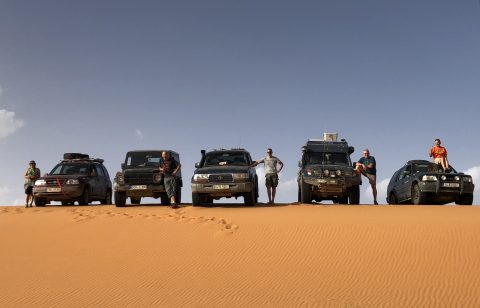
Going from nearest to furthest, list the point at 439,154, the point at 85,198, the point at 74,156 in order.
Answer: the point at 439,154 < the point at 85,198 < the point at 74,156

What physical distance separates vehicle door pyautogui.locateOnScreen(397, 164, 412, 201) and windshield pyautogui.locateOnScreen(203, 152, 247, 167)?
552 centimetres

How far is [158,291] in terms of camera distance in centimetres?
730

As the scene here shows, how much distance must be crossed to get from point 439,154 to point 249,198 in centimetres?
694

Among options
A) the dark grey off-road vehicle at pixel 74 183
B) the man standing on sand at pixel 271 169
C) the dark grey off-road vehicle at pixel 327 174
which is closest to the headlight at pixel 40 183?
the dark grey off-road vehicle at pixel 74 183

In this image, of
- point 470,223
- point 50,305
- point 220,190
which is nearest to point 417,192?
point 470,223

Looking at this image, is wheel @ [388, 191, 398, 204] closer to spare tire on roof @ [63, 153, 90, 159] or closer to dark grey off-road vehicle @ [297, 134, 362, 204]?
dark grey off-road vehicle @ [297, 134, 362, 204]

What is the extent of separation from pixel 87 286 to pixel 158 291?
3.93 feet

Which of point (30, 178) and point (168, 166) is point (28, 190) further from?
point (168, 166)

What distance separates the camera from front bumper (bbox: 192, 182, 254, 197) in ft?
47.9

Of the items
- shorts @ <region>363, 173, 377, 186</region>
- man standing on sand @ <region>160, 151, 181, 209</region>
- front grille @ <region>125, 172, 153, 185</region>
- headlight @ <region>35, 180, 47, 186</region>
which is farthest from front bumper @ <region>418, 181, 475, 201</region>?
headlight @ <region>35, 180, 47, 186</region>

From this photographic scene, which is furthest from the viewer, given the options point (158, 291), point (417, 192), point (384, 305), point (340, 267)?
point (417, 192)

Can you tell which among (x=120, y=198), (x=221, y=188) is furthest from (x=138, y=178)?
(x=221, y=188)

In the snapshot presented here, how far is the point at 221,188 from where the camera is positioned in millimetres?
14555

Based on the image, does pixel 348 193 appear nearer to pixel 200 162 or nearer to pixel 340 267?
pixel 200 162
